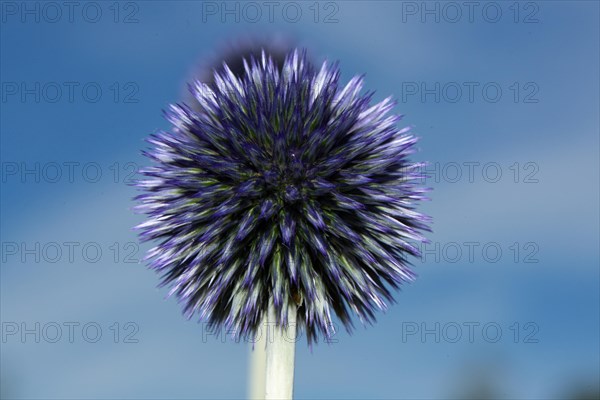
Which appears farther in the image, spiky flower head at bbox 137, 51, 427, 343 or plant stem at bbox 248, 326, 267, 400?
plant stem at bbox 248, 326, 267, 400

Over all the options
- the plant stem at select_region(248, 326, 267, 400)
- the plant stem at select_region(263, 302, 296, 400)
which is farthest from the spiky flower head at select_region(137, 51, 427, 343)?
the plant stem at select_region(248, 326, 267, 400)

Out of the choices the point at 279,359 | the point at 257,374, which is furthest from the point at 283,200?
the point at 257,374

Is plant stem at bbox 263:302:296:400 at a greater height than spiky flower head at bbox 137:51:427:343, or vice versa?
spiky flower head at bbox 137:51:427:343

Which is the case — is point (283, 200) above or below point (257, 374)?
above

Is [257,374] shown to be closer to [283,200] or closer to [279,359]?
[279,359]

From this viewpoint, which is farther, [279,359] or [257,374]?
[257,374]

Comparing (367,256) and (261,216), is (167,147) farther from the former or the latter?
(367,256)

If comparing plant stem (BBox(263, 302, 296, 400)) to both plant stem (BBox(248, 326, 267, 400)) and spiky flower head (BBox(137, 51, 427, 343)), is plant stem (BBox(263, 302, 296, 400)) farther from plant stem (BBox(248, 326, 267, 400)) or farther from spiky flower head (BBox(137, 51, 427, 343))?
plant stem (BBox(248, 326, 267, 400))
